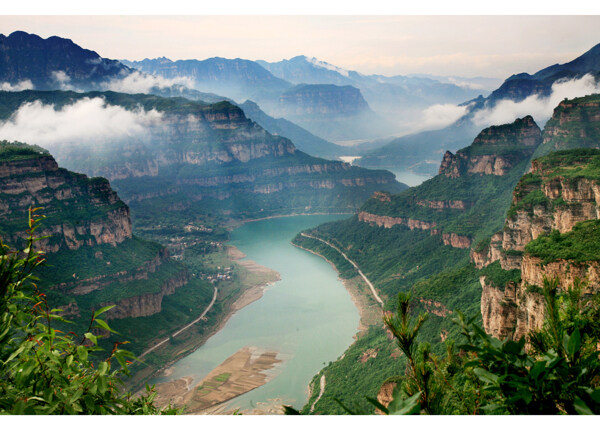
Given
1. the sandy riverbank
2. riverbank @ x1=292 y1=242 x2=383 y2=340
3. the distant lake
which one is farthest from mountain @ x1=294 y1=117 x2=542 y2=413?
the sandy riverbank

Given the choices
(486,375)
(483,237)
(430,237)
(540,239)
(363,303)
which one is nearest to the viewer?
(486,375)

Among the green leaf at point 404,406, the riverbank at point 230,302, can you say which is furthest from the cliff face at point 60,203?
the green leaf at point 404,406

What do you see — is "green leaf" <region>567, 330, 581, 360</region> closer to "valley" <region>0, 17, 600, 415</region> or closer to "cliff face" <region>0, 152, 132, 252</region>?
"valley" <region>0, 17, 600, 415</region>

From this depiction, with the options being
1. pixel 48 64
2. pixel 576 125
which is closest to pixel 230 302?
pixel 576 125

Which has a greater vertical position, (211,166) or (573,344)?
(573,344)

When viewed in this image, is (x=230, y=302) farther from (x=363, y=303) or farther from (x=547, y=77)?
(x=547, y=77)

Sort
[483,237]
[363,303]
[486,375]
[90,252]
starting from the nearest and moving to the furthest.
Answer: [486,375] < [483,237] < [90,252] < [363,303]

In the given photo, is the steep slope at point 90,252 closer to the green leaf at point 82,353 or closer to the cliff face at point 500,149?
the cliff face at point 500,149

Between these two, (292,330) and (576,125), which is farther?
(576,125)
